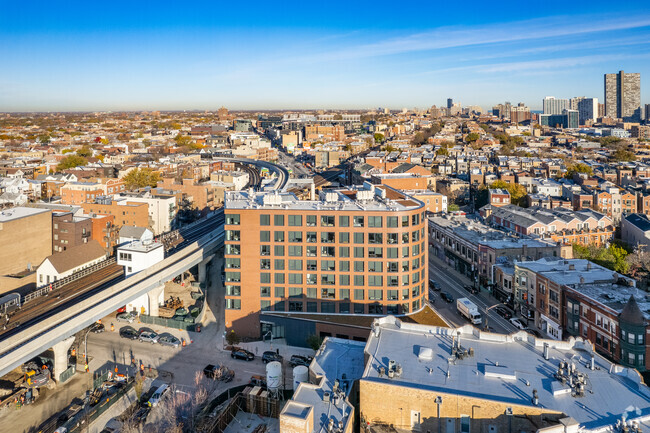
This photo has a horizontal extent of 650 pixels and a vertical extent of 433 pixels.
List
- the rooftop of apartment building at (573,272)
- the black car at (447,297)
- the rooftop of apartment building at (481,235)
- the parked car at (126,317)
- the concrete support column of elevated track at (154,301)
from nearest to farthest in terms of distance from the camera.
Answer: the rooftop of apartment building at (573,272), the parked car at (126,317), the concrete support column of elevated track at (154,301), the black car at (447,297), the rooftop of apartment building at (481,235)

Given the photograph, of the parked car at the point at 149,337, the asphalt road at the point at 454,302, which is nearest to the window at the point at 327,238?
the asphalt road at the point at 454,302

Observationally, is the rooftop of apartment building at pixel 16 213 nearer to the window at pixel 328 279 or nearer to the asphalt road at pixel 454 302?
the window at pixel 328 279

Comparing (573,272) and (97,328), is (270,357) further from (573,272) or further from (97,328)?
(573,272)

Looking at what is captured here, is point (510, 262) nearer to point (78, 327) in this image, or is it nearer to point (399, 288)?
point (399, 288)

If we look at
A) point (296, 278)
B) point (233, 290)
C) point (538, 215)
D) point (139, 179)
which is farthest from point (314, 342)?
point (139, 179)

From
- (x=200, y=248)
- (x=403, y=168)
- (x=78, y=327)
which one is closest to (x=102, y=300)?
(x=78, y=327)

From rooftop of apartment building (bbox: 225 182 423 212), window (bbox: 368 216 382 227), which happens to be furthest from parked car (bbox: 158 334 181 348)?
window (bbox: 368 216 382 227)

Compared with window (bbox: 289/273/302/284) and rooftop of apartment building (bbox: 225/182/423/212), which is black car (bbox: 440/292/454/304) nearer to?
rooftop of apartment building (bbox: 225/182/423/212)
